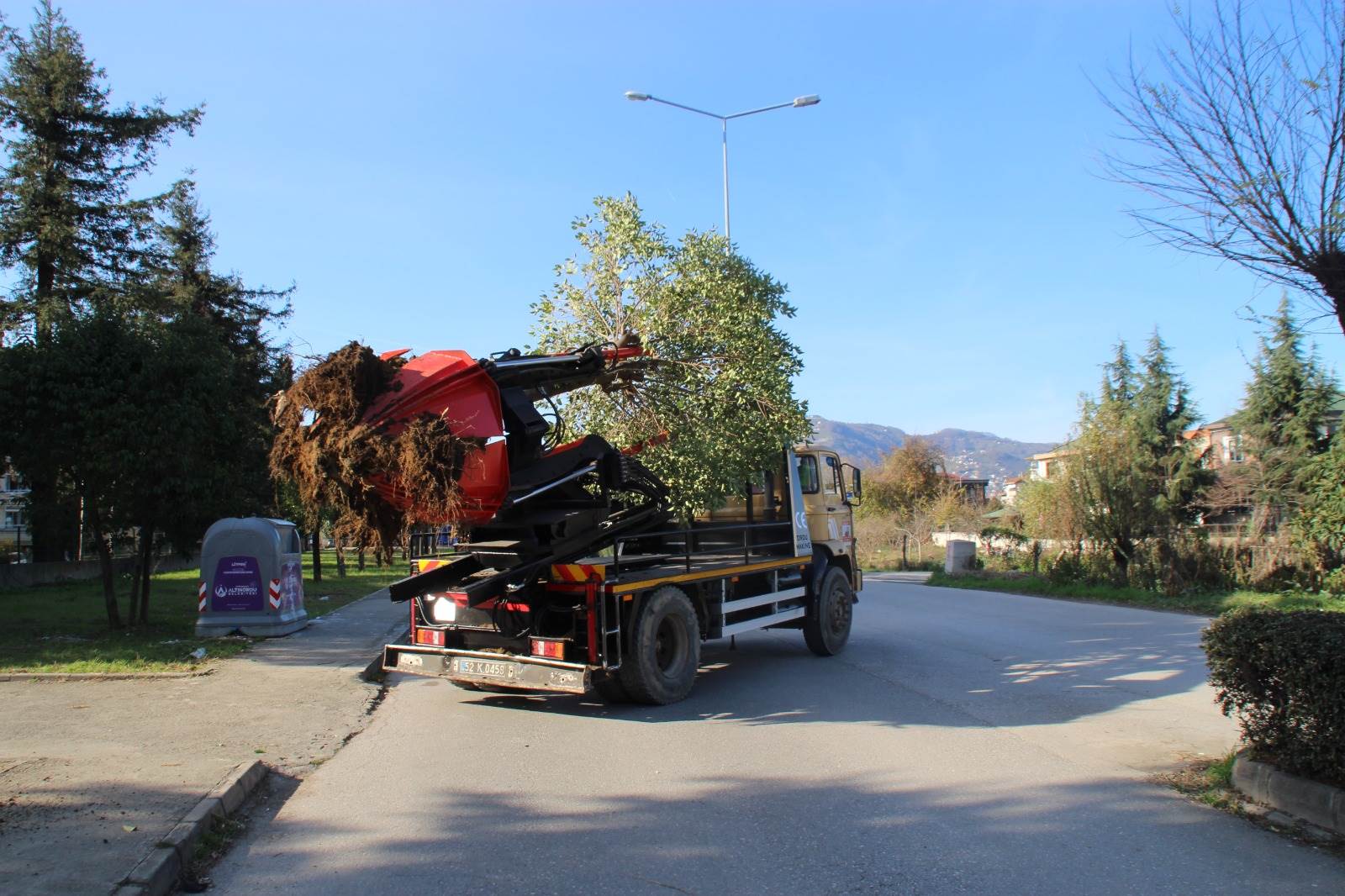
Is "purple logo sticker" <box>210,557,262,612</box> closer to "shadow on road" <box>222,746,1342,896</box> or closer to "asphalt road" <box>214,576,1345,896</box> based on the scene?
"asphalt road" <box>214,576,1345,896</box>

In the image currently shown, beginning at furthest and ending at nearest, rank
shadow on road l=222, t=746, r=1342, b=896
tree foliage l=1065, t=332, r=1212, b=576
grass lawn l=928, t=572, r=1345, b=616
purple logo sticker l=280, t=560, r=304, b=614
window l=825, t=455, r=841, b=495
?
tree foliage l=1065, t=332, r=1212, b=576
grass lawn l=928, t=572, r=1345, b=616
purple logo sticker l=280, t=560, r=304, b=614
window l=825, t=455, r=841, b=495
shadow on road l=222, t=746, r=1342, b=896

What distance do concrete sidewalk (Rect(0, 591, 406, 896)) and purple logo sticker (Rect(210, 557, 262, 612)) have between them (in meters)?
1.70

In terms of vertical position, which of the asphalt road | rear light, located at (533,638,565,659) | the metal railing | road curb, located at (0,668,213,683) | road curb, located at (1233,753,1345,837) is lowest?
the asphalt road

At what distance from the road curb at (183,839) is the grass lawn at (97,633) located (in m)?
4.39

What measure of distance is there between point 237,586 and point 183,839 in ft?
Result: 33.8

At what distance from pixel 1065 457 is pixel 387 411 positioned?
72.3ft

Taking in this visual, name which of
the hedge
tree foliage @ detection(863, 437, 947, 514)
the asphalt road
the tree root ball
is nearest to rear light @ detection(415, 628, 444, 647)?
the asphalt road

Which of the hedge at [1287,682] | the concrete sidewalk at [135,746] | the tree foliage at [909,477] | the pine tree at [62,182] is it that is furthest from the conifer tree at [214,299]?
the tree foliage at [909,477]

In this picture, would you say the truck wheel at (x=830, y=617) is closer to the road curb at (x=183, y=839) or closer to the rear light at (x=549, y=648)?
the rear light at (x=549, y=648)

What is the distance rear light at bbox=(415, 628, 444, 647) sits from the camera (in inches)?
356

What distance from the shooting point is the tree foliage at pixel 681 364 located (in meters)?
9.97

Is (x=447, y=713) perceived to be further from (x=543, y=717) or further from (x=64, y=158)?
(x=64, y=158)

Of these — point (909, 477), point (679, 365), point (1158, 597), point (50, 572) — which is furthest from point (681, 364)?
point (909, 477)

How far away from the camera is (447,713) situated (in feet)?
28.7
